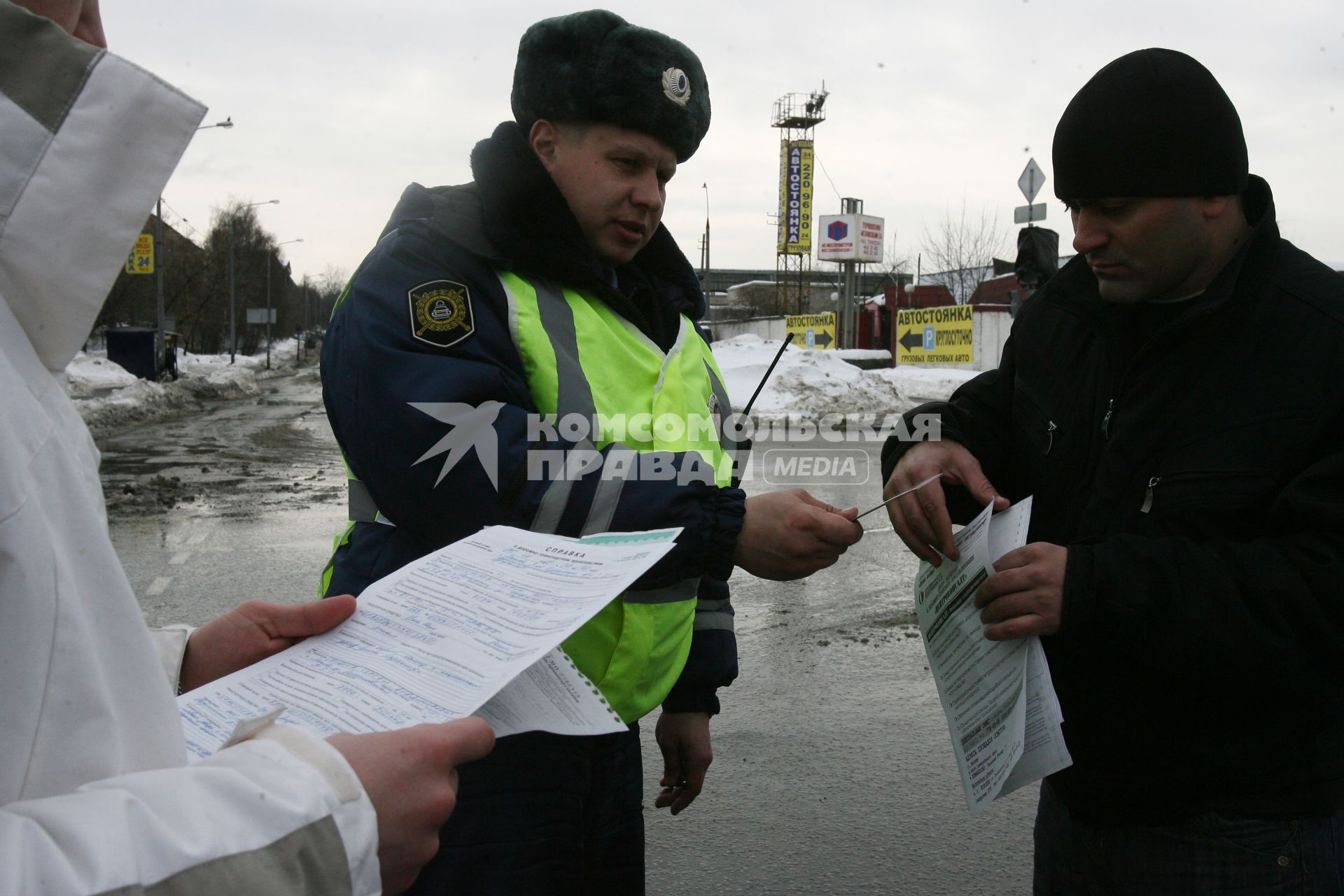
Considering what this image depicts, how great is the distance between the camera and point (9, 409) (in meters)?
0.81

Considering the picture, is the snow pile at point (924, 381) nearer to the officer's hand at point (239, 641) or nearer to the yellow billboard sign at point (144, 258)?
the officer's hand at point (239, 641)

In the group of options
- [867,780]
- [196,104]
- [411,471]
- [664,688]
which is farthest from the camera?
[867,780]

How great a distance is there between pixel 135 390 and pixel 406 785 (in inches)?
951

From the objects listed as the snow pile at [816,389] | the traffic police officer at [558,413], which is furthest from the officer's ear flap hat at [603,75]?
the snow pile at [816,389]

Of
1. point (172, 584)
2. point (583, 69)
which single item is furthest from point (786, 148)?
point (583, 69)

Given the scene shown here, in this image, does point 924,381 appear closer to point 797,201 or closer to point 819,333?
point 819,333

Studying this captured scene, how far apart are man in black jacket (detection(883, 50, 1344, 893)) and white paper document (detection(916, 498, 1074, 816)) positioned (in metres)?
0.05

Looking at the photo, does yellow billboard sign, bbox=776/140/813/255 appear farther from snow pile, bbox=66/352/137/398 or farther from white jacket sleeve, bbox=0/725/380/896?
white jacket sleeve, bbox=0/725/380/896

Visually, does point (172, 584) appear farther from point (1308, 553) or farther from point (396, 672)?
point (1308, 553)

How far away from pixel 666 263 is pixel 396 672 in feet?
4.51

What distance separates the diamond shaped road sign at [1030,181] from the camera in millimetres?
13648

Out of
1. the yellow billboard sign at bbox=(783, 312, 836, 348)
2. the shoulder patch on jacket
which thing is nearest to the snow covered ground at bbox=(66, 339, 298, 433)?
the shoulder patch on jacket

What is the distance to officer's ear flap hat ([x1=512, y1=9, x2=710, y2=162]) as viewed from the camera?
1.98m

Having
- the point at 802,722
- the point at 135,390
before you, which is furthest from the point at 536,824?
the point at 135,390
